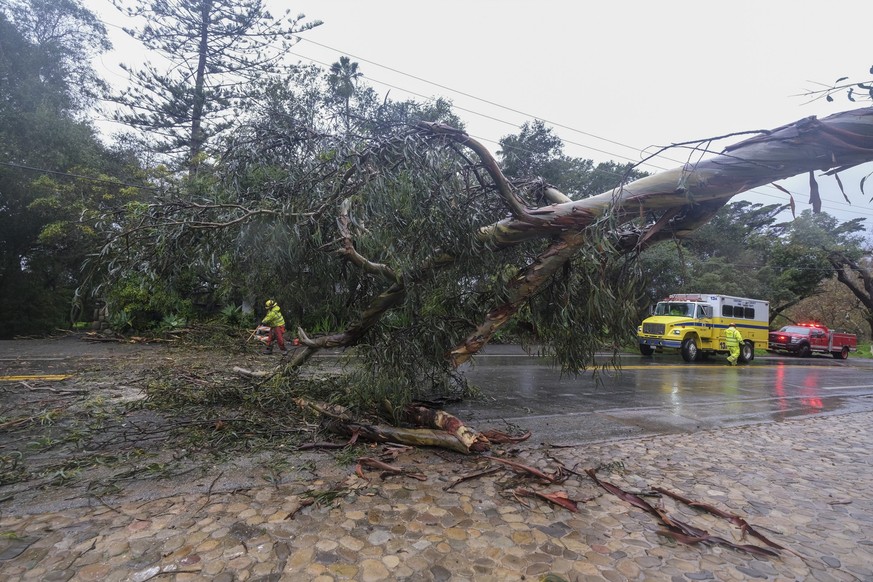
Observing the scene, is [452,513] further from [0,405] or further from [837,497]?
[0,405]

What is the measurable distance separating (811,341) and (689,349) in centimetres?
1031

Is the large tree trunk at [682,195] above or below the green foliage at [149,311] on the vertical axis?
above

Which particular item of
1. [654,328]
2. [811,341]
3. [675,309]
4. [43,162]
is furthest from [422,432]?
[811,341]

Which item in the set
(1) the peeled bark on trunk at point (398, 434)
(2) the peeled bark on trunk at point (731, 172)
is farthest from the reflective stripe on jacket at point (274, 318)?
(2) the peeled bark on trunk at point (731, 172)

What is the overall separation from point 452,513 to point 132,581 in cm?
185

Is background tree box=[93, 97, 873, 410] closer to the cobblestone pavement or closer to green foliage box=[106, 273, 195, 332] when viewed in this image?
the cobblestone pavement

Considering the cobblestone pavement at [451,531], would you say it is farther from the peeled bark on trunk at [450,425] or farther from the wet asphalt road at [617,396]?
the wet asphalt road at [617,396]

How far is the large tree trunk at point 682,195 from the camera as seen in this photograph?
3.08 m

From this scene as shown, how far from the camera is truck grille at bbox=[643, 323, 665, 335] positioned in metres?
17.1

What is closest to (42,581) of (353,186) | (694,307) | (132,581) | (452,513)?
(132,581)

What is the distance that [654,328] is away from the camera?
1730 centimetres

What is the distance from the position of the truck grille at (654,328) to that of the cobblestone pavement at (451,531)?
1339cm

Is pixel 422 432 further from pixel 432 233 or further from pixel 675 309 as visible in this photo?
pixel 675 309

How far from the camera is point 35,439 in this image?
175 inches
